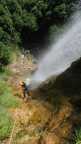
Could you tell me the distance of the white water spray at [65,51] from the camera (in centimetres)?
2973

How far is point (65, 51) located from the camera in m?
32.5

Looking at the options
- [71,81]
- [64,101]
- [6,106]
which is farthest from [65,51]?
[64,101]

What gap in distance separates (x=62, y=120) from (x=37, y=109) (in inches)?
66.1

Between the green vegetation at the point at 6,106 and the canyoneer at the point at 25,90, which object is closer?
the green vegetation at the point at 6,106

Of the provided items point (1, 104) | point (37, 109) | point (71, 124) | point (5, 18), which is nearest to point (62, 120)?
point (71, 124)

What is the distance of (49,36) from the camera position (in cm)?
3278

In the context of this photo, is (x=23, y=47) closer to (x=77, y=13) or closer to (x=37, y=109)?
(x=77, y=13)

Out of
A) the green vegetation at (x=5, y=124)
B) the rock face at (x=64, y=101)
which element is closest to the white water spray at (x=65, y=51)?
the rock face at (x=64, y=101)

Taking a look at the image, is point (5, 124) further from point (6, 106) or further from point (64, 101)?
point (64, 101)

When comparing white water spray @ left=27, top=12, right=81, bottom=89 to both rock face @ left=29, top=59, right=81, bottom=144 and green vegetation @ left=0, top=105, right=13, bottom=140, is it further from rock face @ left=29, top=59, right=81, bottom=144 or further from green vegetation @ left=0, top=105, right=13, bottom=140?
green vegetation @ left=0, top=105, right=13, bottom=140

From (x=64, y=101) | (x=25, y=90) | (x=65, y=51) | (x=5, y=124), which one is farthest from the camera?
(x=65, y=51)

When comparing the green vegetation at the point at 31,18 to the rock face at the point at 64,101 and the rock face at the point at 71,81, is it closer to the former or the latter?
the rock face at the point at 71,81

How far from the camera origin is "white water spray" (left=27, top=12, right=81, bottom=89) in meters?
29.7

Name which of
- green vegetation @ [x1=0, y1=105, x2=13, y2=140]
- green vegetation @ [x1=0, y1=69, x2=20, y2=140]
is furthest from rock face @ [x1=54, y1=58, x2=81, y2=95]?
green vegetation @ [x1=0, y1=105, x2=13, y2=140]
